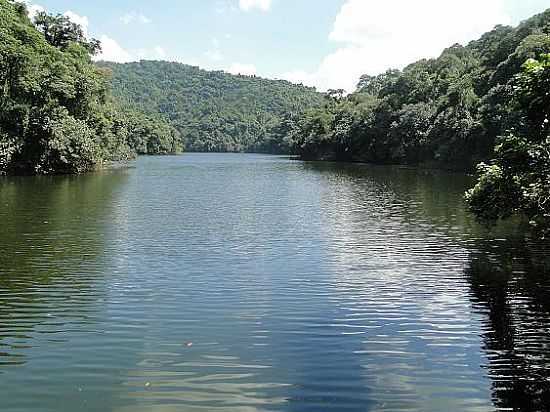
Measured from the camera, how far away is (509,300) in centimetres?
1570

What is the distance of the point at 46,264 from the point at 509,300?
1329cm

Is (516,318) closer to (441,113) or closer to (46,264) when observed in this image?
(46,264)

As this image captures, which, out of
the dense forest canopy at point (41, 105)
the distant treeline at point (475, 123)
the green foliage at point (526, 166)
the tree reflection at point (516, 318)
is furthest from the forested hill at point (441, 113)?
the dense forest canopy at point (41, 105)

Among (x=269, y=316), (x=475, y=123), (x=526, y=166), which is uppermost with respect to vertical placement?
(x=475, y=123)

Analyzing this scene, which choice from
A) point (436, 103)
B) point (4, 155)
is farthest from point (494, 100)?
point (4, 155)

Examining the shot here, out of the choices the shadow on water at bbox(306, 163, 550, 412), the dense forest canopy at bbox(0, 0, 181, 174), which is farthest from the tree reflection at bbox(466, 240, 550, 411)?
the dense forest canopy at bbox(0, 0, 181, 174)

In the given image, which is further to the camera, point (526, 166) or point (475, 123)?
point (475, 123)

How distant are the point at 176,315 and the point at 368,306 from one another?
4.60 metres

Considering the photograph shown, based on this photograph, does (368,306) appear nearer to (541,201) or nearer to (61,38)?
(541,201)

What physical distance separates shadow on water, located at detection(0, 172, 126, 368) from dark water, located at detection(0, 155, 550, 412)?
0.28 feet

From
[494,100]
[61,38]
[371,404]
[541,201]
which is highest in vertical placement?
[61,38]

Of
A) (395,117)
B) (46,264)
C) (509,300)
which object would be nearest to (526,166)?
(509,300)

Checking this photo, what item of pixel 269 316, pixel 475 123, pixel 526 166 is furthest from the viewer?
pixel 475 123

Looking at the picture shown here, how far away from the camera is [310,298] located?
15719 millimetres
